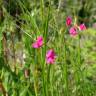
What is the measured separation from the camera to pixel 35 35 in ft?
4.06

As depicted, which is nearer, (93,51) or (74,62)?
(74,62)

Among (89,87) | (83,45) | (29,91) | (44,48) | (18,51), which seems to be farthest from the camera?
(83,45)

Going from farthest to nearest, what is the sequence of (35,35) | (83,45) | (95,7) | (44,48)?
(95,7)
(83,45)
(35,35)
(44,48)

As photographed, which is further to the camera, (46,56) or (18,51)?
(18,51)

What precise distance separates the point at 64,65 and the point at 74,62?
7.7 inches

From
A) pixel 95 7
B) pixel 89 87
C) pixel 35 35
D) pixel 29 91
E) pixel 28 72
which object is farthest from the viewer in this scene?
pixel 95 7

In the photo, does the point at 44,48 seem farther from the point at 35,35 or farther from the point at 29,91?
the point at 29,91

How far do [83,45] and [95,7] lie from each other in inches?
33.4

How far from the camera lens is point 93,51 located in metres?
3.15

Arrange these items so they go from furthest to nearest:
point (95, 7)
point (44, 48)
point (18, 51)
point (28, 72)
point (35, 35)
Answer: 1. point (95, 7)
2. point (18, 51)
3. point (28, 72)
4. point (35, 35)
5. point (44, 48)

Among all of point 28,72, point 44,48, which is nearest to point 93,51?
point 28,72

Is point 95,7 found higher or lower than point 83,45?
higher

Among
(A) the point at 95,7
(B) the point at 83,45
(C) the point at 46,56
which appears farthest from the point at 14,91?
(A) the point at 95,7

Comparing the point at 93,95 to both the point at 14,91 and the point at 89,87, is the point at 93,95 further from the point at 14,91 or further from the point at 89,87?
the point at 14,91
